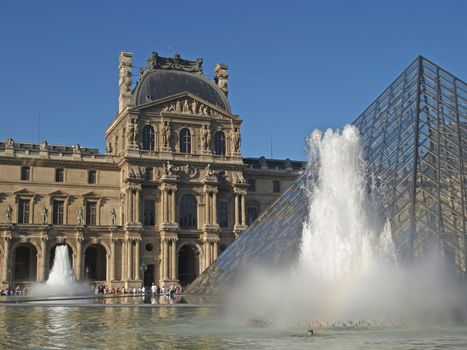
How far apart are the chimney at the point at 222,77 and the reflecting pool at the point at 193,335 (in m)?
43.9

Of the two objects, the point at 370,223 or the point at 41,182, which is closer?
the point at 370,223

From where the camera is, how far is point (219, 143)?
58812 mm

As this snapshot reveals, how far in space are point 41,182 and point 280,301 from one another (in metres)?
39.4

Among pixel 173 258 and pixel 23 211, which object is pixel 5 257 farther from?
pixel 173 258

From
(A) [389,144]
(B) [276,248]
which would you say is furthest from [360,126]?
(B) [276,248]

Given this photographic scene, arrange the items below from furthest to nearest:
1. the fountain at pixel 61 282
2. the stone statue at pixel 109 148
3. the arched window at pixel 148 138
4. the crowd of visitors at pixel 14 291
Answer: the stone statue at pixel 109 148 < the arched window at pixel 148 138 < the fountain at pixel 61 282 < the crowd of visitors at pixel 14 291

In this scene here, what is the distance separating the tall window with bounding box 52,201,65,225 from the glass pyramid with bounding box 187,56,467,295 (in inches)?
1142

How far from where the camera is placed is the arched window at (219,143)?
58603 mm

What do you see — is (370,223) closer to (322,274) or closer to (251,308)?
(322,274)

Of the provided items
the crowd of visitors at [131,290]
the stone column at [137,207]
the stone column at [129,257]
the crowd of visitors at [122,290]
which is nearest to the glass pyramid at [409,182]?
the crowd of visitors at [122,290]

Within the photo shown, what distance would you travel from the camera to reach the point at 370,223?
1997 cm

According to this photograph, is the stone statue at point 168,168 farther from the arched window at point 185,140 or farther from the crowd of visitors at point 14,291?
the crowd of visitors at point 14,291

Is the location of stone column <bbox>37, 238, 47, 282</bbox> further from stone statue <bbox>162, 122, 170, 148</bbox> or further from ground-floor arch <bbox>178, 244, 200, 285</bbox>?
stone statue <bbox>162, 122, 170, 148</bbox>

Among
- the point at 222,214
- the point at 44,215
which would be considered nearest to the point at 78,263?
the point at 44,215
